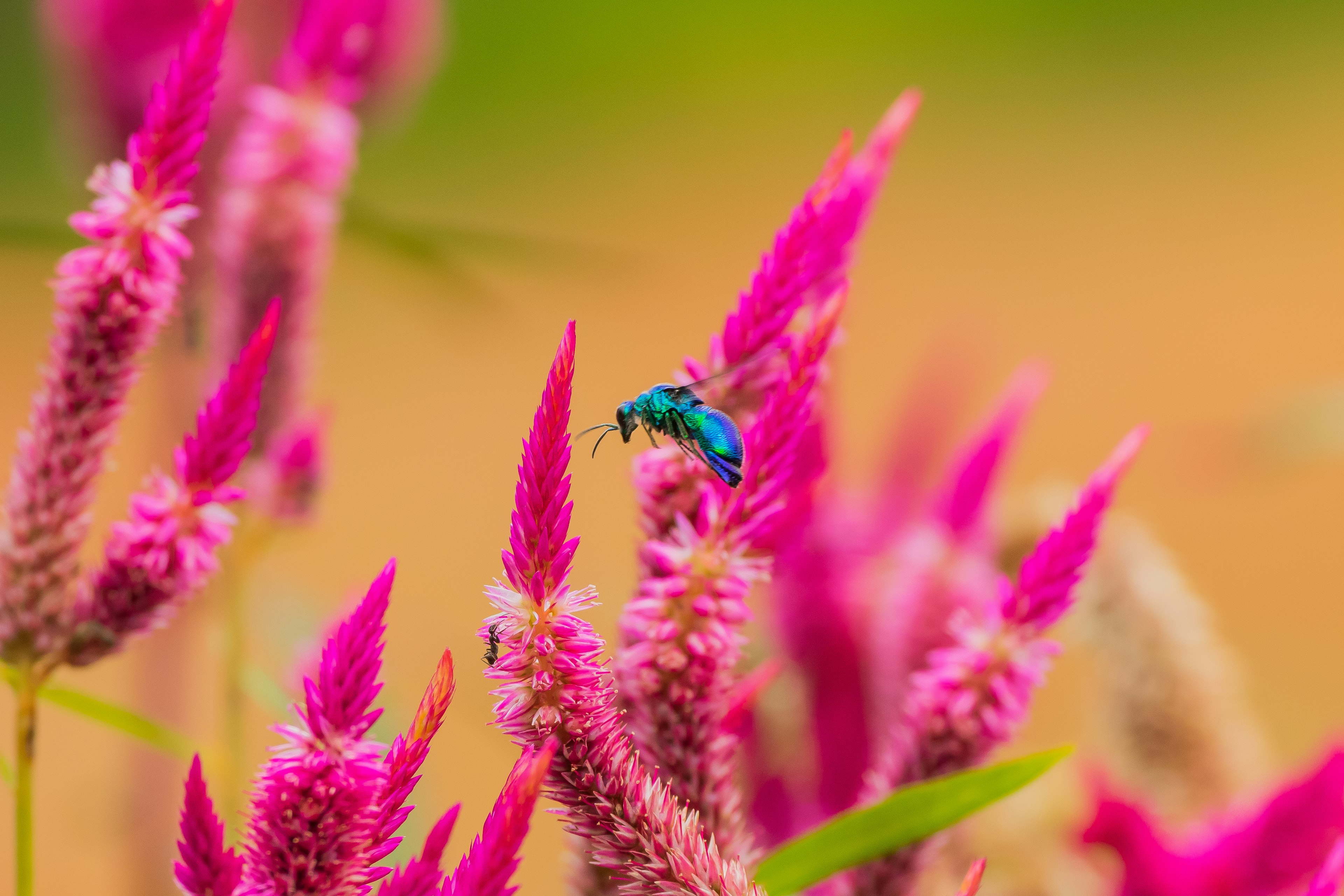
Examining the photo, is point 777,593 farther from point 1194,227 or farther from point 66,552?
point 1194,227

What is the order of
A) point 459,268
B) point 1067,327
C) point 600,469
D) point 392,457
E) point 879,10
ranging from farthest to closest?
point 879,10 < point 1067,327 < point 392,457 < point 600,469 < point 459,268

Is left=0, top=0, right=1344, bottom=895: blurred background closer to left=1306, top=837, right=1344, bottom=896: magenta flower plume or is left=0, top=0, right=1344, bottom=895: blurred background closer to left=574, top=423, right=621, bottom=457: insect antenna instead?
left=574, top=423, right=621, bottom=457: insect antenna

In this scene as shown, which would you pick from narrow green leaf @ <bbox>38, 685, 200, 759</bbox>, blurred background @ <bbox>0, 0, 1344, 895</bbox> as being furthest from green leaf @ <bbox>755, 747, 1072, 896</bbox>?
blurred background @ <bbox>0, 0, 1344, 895</bbox>

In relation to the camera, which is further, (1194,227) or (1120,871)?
(1194,227)

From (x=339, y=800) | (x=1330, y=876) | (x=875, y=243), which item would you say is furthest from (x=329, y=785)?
(x=875, y=243)

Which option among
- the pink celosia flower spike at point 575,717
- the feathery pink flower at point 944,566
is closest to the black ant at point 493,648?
the pink celosia flower spike at point 575,717

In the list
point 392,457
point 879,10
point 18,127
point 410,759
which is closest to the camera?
point 410,759

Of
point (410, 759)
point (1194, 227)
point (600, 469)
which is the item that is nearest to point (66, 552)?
point (410, 759)
